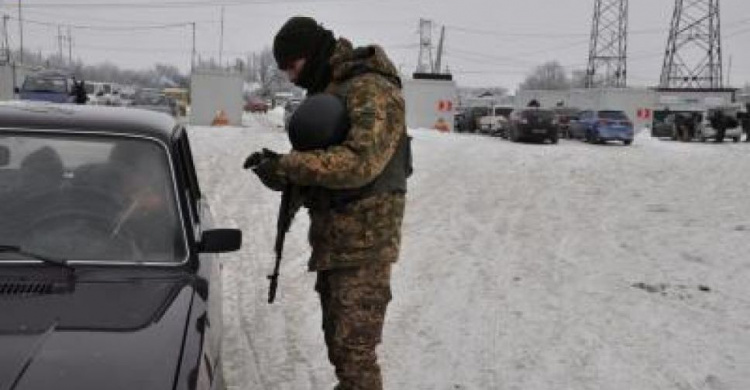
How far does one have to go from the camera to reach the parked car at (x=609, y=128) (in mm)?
32875

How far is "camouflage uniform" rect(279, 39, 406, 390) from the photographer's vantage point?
12.9 feet

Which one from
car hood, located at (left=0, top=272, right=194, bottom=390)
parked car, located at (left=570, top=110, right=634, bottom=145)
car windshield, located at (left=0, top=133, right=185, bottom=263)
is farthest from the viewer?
parked car, located at (left=570, top=110, right=634, bottom=145)

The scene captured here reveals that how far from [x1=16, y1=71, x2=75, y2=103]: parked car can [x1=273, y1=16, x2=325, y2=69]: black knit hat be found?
27.6 meters

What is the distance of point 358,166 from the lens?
3.86m

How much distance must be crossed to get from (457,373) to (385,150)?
2521 millimetres

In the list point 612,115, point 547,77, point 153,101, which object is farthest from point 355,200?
point 547,77

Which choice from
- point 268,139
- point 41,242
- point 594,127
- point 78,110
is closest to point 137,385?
point 41,242

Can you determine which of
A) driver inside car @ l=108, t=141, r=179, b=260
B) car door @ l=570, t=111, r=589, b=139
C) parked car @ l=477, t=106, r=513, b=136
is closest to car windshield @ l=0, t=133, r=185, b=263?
driver inside car @ l=108, t=141, r=179, b=260

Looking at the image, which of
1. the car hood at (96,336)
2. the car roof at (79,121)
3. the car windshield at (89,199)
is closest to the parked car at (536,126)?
the car roof at (79,121)

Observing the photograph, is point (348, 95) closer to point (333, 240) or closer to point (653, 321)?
point (333, 240)

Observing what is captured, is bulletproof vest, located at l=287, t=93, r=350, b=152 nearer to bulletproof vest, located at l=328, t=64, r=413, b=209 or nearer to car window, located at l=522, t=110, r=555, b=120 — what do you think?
bulletproof vest, located at l=328, t=64, r=413, b=209

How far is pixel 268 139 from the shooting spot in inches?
952

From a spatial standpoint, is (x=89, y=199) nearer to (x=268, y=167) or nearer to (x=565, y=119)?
(x=268, y=167)

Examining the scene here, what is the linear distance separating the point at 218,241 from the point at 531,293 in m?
4.54
